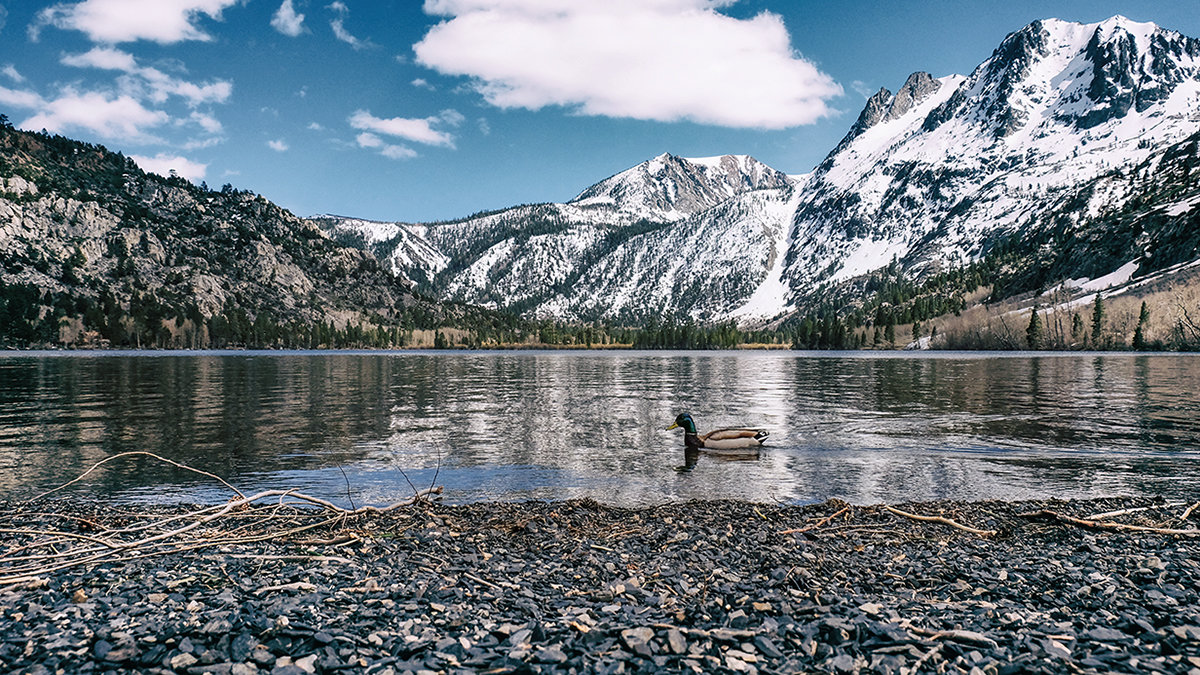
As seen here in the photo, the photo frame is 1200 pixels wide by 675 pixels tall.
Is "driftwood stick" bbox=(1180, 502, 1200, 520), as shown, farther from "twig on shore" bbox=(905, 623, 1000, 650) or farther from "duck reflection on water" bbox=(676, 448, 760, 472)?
"duck reflection on water" bbox=(676, 448, 760, 472)

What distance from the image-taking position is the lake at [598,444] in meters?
25.3

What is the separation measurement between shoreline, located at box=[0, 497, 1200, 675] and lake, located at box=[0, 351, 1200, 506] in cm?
629

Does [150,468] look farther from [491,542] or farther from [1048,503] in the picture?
[1048,503]

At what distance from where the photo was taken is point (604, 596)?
1158 cm

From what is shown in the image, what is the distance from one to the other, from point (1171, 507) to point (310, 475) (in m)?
30.3

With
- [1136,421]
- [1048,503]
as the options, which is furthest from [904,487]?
[1136,421]

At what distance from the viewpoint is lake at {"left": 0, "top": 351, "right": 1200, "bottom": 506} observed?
25.3 m

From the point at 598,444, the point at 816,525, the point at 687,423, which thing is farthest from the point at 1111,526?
the point at 598,444

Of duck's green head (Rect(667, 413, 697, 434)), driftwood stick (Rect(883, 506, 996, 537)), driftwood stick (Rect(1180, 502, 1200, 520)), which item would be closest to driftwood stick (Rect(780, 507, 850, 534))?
driftwood stick (Rect(883, 506, 996, 537))

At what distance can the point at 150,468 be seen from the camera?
94.0 feet

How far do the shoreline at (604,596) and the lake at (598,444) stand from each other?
6292 millimetres

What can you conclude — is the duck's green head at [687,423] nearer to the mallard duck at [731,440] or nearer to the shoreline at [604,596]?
the mallard duck at [731,440]

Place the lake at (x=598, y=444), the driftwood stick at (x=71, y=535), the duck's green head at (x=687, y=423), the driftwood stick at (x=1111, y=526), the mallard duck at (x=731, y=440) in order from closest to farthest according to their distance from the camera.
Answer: the driftwood stick at (x=71, y=535)
the driftwood stick at (x=1111, y=526)
the lake at (x=598, y=444)
the mallard duck at (x=731, y=440)
the duck's green head at (x=687, y=423)

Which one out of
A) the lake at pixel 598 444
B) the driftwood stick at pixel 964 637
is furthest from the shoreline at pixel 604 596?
the lake at pixel 598 444
